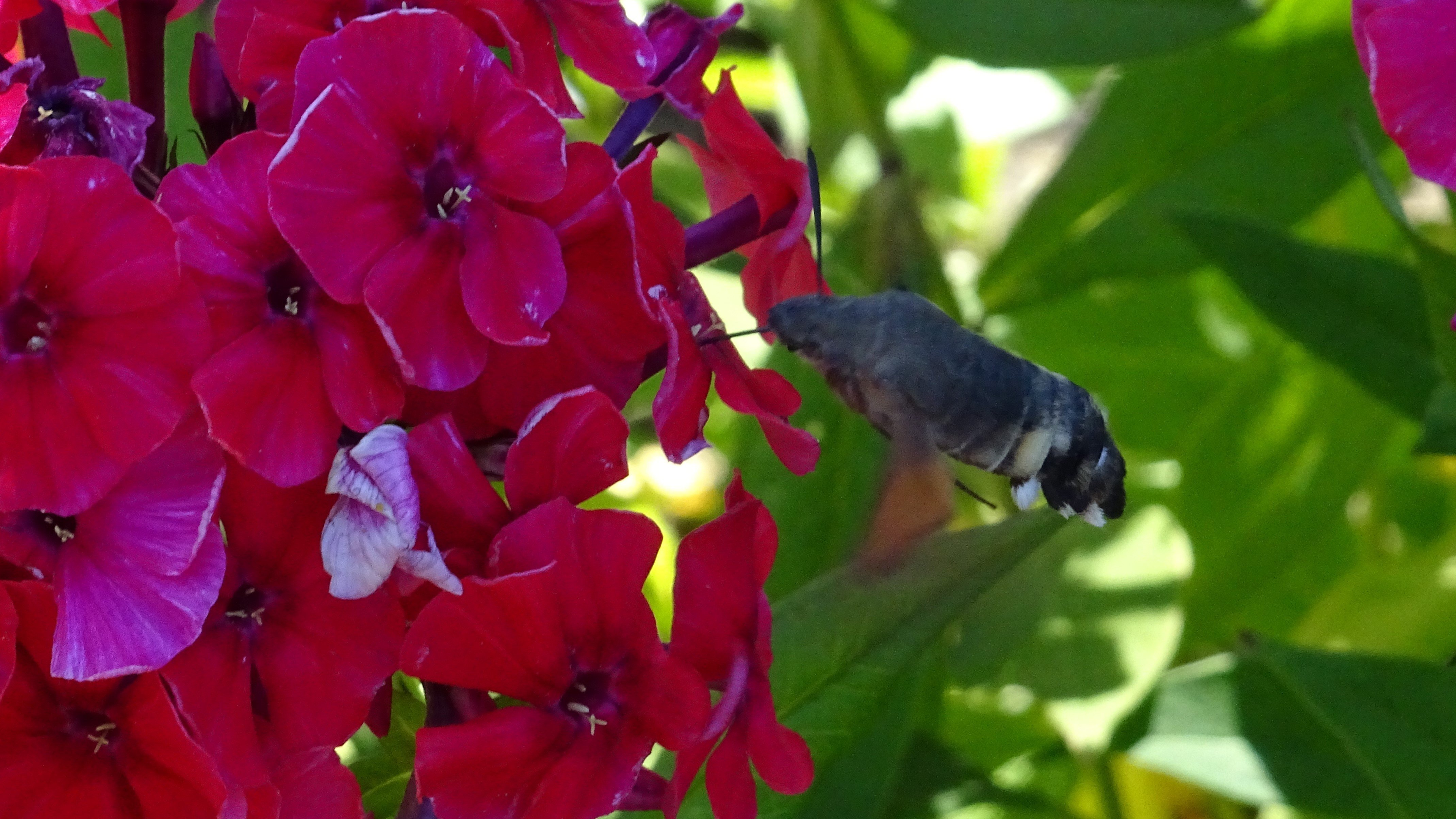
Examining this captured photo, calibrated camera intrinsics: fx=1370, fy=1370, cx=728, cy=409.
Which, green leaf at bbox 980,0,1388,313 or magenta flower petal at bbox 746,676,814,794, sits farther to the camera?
green leaf at bbox 980,0,1388,313

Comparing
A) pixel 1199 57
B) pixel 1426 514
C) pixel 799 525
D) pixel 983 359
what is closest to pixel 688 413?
pixel 983 359

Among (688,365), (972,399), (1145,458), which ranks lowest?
(1145,458)

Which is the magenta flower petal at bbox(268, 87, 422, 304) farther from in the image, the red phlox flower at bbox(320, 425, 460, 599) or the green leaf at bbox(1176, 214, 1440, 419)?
the green leaf at bbox(1176, 214, 1440, 419)

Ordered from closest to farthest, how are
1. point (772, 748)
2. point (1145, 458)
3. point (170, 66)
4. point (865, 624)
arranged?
1. point (772, 748)
2. point (865, 624)
3. point (170, 66)
4. point (1145, 458)

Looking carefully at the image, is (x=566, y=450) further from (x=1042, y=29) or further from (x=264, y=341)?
(x=1042, y=29)

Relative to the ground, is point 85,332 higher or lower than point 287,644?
higher

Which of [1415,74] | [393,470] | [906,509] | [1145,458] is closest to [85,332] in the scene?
[393,470]

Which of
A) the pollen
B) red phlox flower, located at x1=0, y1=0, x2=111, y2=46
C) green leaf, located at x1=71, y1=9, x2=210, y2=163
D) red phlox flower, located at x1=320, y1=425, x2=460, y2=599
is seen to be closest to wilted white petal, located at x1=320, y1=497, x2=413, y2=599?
red phlox flower, located at x1=320, y1=425, x2=460, y2=599
